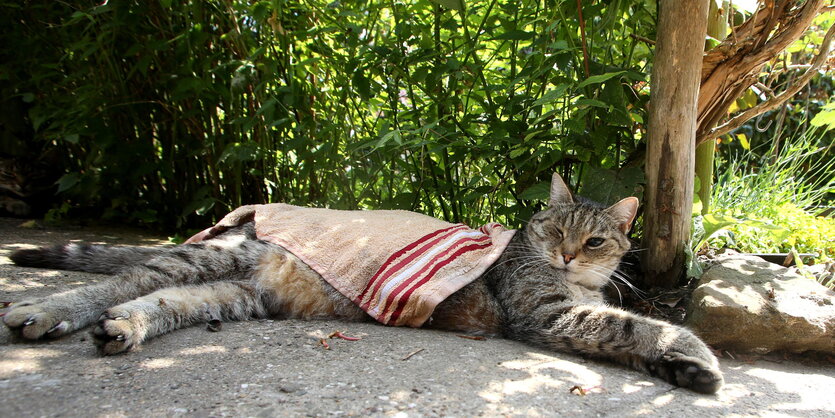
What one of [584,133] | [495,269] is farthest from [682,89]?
[495,269]

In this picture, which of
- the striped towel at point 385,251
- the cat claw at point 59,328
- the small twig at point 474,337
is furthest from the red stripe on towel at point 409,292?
the cat claw at point 59,328

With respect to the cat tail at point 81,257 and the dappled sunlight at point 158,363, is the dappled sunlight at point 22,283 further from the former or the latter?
the dappled sunlight at point 158,363

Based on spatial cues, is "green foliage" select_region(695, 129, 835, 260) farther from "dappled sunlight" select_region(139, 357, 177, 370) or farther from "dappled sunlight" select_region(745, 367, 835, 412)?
"dappled sunlight" select_region(139, 357, 177, 370)

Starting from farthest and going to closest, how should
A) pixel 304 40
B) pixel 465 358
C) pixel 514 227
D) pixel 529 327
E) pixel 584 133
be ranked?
pixel 304 40, pixel 514 227, pixel 584 133, pixel 529 327, pixel 465 358

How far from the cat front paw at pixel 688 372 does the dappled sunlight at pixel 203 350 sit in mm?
1929

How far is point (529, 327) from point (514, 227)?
1392mm

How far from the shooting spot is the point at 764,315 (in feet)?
9.43

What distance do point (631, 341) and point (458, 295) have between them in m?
0.91

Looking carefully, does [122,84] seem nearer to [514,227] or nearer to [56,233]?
[56,233]

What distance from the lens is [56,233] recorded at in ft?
17.2

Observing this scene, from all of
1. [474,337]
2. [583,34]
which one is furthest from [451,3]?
[474,337]

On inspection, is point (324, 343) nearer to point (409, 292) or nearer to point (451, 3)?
point (409, 292)

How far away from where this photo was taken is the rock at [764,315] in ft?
9.33

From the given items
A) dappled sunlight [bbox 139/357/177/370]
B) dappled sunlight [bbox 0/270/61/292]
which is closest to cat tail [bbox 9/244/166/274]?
dappled sunlight [bbox 0/270/61/292]
